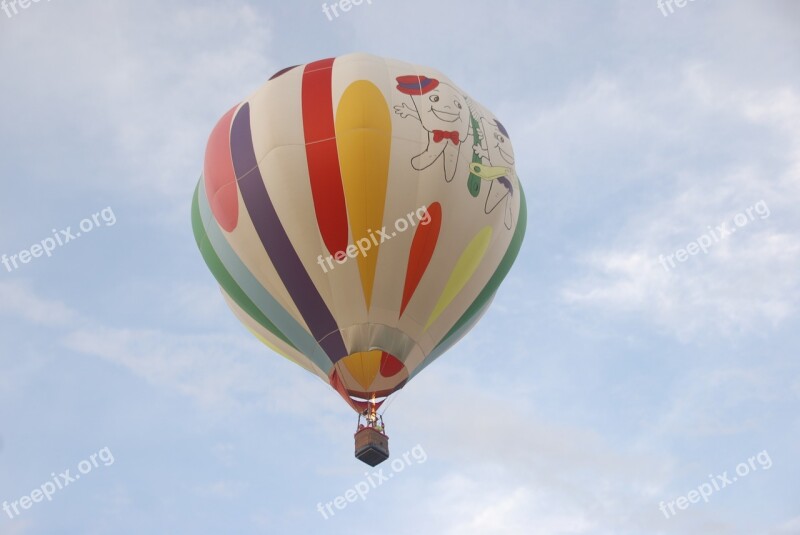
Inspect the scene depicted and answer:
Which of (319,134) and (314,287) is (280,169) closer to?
(319,134)

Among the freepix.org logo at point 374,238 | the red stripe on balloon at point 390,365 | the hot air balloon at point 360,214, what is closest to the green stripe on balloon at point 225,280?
the hot air balloon at point 360,214

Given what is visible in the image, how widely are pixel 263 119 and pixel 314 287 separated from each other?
311 centimetres

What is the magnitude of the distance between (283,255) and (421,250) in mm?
2388

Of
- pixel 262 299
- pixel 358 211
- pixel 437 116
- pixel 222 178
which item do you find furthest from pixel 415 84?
pixel 262 299

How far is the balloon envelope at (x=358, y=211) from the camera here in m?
18.1

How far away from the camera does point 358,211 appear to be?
18.1 m

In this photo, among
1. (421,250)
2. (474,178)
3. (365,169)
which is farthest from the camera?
(474,178)

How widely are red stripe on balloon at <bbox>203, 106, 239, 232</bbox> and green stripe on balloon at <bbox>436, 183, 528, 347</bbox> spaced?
4489 mm

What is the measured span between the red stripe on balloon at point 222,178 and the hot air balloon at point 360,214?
0.03 meters

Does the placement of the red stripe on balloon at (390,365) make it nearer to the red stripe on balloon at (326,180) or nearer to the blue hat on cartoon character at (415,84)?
the red stripe on balloon at (326,180)

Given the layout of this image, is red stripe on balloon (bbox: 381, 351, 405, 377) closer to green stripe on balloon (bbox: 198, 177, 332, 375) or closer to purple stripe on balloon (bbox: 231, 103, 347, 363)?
purple stripe on balloon (bbox: 231, 103, 347, 363)

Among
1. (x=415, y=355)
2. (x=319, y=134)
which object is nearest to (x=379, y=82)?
(x=319, y=134)

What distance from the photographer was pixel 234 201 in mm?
18719

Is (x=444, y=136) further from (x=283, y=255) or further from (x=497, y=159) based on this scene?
(x=283, y=255)
